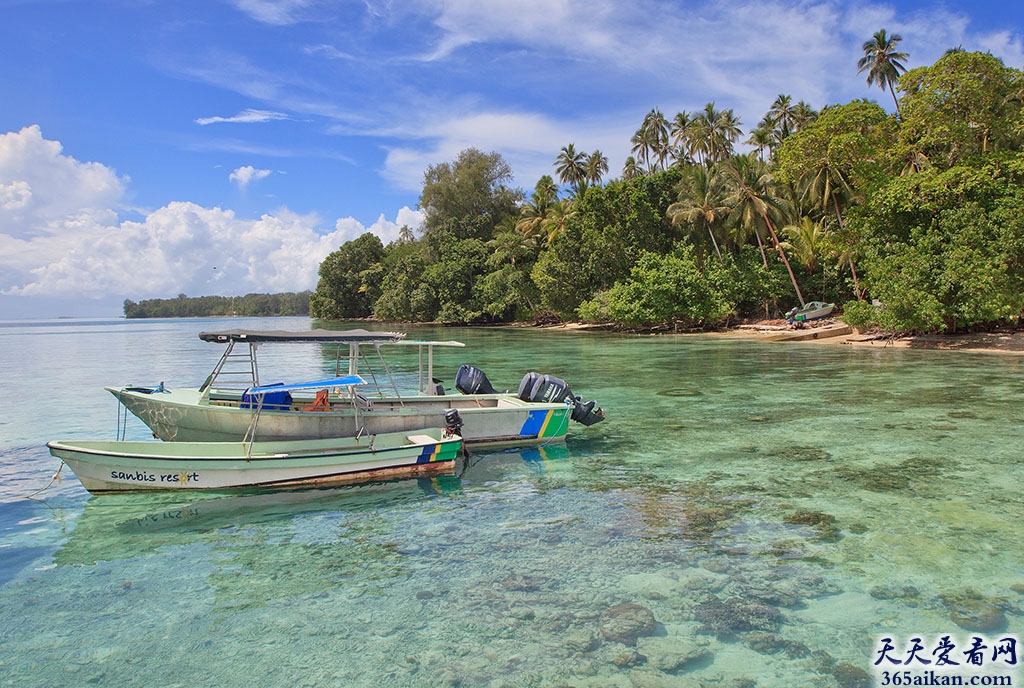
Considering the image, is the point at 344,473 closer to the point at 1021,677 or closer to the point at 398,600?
the point at 398,600

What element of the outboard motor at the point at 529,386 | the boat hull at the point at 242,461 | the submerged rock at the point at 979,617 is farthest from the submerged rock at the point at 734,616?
the outboard motor at the point at 529,386

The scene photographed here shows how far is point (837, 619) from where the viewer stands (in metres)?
5.85

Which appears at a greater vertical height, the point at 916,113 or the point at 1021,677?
the point at 916,113

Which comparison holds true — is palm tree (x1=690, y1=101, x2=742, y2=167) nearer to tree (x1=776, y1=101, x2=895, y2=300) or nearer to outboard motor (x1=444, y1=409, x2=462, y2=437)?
tree (x1=776, y1=101, x2=895, y2=300)

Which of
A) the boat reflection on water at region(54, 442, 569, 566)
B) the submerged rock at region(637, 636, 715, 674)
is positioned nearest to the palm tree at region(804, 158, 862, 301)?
the boat reflection on water at region(54, 442, 569, 566)

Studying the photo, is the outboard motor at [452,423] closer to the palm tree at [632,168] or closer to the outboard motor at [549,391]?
the outboard motor at [549,391]

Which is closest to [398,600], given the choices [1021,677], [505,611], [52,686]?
[505,611]

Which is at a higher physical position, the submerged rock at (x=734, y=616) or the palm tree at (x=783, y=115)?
the palm tree at (x=783, y=115)

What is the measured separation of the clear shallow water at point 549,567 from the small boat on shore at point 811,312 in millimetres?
28012

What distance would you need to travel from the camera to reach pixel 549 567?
23.2 ft

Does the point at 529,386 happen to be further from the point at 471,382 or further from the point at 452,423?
the point at 452,423

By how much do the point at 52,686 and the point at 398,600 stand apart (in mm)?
2845

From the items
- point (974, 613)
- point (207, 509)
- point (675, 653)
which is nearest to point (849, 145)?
point (974, 613)

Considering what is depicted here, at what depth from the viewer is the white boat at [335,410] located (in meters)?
11.2
